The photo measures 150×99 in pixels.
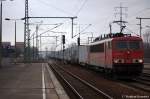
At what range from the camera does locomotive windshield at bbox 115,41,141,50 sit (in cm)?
3039

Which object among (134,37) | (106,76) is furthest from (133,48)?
(106,76)

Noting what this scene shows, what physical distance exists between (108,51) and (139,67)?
117 inches

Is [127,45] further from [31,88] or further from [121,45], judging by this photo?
[31,88]

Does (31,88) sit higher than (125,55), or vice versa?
(125,55)

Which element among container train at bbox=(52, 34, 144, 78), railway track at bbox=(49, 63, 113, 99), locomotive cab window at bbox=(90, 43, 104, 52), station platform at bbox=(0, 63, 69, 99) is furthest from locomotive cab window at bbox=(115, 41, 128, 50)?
station platform at bbox=(0, 63, 69, 99)

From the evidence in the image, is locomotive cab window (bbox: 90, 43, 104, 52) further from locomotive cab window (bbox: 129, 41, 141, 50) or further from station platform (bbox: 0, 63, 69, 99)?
station platform (bbox: 0, 63, 69, 99)

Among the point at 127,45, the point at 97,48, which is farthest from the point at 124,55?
the point at 97,48

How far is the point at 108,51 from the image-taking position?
3134cm

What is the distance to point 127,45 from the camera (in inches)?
1203

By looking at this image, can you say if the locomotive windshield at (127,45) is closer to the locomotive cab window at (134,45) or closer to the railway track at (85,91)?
the locomotive cab window at (134,45)

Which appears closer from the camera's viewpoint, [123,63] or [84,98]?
[84,98]

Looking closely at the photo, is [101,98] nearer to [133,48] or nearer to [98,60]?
[133,48]

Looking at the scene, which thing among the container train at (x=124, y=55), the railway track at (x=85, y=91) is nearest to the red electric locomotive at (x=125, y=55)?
the container train at (x=124, y=55)

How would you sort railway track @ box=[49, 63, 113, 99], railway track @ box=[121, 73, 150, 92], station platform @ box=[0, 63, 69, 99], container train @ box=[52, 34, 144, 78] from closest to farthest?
railway track @ box=[49, 63, 113, 99]
station platform @ box=[0, 63, 69, 99]
railway track @ box=[121, 73, 150, 92]
container train @ box=[52, 34, 144, 78]
